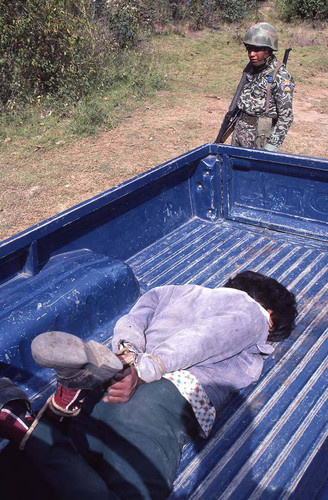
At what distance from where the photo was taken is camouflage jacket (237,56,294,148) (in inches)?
180

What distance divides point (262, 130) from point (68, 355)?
12.1 ft

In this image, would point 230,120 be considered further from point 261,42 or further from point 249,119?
point 261,42

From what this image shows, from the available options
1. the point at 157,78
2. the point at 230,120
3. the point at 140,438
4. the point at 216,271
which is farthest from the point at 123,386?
the point at 157,78

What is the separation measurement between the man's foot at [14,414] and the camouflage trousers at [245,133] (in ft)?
11.9

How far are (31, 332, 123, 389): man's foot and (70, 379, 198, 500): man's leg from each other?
23 centimetres

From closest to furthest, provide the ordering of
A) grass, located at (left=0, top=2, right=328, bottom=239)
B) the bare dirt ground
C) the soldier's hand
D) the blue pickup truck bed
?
the soldier's hand → the blue pickup truck bed → the bare dirt ground → grass, located at (left=0, top=2, right=328, bottom=239)

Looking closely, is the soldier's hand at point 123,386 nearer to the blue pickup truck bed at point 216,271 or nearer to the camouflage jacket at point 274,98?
the blue pickup truck bed at point 216,271

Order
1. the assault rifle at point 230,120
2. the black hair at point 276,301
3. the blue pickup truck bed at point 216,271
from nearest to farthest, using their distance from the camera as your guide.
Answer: the blue pickup truck bed at point 216,271
the black hair at point 276,301
the assault rifle at point 230,120

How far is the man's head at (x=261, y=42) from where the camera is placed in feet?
14.6

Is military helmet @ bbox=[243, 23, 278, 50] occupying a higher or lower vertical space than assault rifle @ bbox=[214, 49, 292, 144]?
higher

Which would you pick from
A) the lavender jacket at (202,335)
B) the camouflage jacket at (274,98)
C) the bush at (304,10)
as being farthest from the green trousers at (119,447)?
the bush at (304,10)

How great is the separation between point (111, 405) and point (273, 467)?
75cm

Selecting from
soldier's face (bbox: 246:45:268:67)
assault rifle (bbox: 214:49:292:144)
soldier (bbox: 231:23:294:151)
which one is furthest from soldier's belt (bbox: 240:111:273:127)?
soldier's face (bbox: 246:45:268:67)

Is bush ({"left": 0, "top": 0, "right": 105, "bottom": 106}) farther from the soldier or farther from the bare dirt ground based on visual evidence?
the soldier
